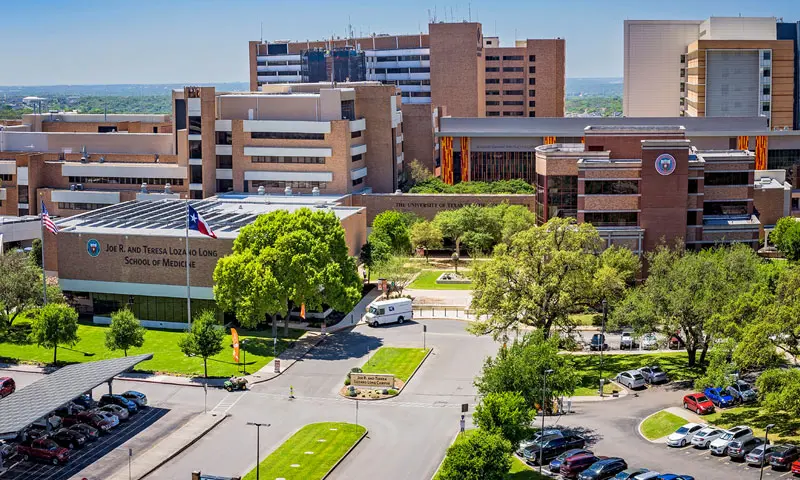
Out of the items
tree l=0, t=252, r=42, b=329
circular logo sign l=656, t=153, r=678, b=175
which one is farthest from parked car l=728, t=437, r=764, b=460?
tree l=0, t=252, r=42, b=329

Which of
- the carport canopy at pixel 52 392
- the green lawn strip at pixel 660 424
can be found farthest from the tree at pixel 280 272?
the green lawn strip at pixel 660 424

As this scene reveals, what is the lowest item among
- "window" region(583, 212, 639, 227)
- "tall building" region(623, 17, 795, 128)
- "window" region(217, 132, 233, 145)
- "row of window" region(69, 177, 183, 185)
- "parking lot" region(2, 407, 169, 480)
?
"parking lot" region(2, 407, 169, 480)

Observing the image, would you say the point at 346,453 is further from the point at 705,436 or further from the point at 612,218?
the point at 612,218

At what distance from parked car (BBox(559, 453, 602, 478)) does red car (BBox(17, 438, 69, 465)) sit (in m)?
29.9

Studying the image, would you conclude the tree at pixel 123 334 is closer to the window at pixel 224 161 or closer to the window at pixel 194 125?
the window at pixel 194 125

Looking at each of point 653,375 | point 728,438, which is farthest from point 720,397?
point 728,438

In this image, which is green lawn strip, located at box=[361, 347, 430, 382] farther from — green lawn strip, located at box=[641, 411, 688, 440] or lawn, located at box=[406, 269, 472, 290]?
lawn, located at box=[406, 269, 472, 290]

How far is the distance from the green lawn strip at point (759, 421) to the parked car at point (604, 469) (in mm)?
10540

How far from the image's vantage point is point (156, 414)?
7494 cm

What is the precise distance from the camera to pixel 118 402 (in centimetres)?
7494

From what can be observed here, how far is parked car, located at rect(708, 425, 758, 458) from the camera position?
65875 mm

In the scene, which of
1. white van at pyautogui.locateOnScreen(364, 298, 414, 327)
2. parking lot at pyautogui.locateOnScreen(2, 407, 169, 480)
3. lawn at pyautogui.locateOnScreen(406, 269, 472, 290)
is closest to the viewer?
parking lot at pyautogui.locateOnScreen(2, 407, 169, 480)

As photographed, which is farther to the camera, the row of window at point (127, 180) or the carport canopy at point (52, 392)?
the row of window at point (127, 180)

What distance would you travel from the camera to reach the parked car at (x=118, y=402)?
2943 inches
